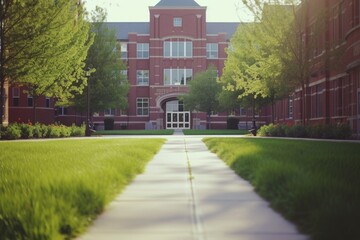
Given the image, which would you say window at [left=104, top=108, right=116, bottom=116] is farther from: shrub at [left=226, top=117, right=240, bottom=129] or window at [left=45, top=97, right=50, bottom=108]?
shrub at [left=226, top=117, right=240, bottom=129]

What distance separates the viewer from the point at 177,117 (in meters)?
66.0

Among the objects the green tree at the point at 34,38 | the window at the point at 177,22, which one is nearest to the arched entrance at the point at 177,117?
the window at the point at 177,22

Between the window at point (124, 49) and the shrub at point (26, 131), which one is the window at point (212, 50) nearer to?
the window at point (124, 49)

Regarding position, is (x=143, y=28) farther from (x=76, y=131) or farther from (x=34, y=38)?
(x=34, y=38)

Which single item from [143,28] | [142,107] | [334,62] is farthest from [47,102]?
[334,62]

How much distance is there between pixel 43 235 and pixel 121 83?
1700 inches

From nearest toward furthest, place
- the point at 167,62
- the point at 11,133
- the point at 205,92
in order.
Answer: the point at 11,133 < the point at 205,92 < the point at 167,62

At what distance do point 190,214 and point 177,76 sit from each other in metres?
59.0

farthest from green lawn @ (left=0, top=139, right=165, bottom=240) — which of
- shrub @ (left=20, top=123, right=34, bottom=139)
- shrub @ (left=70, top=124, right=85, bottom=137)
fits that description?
shrub @ (left=70, top=124, right=85, bottom=137)

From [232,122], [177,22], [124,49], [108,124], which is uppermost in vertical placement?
[177,22]

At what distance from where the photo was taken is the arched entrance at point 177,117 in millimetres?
65875

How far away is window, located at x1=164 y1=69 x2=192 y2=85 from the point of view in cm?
6378

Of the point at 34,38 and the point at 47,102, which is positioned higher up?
the point at 34,38

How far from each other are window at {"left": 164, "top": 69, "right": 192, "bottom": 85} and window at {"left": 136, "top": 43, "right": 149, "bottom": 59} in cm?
410
